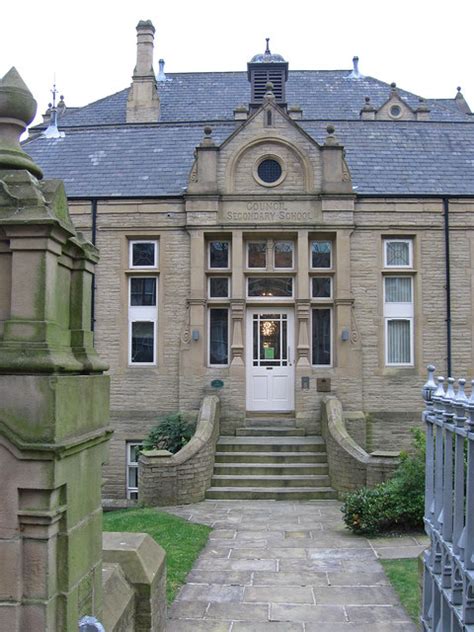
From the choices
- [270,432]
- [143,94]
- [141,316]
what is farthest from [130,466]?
[143,94]

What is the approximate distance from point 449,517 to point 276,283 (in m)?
12.1

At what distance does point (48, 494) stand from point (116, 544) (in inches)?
85.2

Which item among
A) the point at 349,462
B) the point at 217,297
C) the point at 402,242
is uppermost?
the point at 402,242

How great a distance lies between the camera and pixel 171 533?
1007 centimetres

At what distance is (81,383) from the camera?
3.63 metres

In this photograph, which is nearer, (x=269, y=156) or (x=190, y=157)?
(x=269, y=156)

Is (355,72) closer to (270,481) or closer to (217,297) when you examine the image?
(217,297)

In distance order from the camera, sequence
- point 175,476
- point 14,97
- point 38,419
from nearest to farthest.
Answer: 1. point 38,419
2. point 14,97
3. point 175,476

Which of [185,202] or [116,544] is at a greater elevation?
[185,202]

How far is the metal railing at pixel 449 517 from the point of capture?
3996 millimetres

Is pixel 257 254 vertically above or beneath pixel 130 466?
above

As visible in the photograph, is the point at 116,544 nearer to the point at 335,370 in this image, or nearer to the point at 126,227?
the point at 335,370

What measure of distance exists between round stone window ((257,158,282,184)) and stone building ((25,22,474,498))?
0.12 ft

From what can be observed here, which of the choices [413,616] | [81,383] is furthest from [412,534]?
[81,383]
